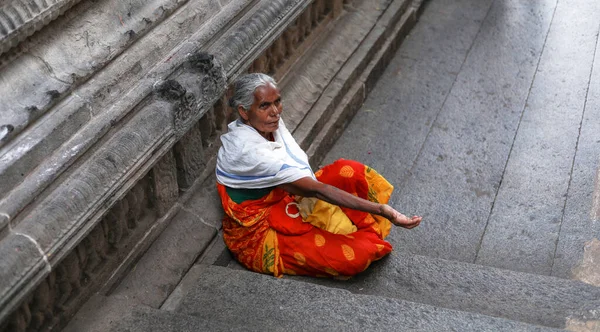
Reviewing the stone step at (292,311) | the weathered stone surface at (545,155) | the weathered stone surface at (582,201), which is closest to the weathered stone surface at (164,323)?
the stone step at (292,311)

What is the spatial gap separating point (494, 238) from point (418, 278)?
951 millimetres

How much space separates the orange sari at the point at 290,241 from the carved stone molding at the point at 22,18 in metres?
1.24

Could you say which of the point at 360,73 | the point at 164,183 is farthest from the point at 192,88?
the point at 360,73

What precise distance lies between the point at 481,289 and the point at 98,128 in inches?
78.9

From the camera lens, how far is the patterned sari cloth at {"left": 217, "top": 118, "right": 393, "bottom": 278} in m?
4.31

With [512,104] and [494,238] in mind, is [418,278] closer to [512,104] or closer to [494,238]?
[494,238]

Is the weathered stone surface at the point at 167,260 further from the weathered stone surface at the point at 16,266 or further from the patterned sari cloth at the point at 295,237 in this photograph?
the weathered stone surface at the point at 16,266

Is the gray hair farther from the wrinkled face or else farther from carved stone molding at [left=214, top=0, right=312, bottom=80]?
carved stone molding at [left=214, top=0, right=312, bottom=80]

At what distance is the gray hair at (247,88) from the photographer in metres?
4.20

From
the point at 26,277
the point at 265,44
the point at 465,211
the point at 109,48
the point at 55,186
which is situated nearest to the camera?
the point at 26,277

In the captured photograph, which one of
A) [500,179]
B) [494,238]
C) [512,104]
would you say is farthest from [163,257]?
[512,104]

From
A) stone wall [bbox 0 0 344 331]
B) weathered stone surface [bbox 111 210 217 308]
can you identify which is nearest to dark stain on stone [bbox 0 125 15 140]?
stone wall [bbox 0 0 344 331]

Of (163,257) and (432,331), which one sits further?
(163,257)

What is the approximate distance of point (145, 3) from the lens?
4391 mm
